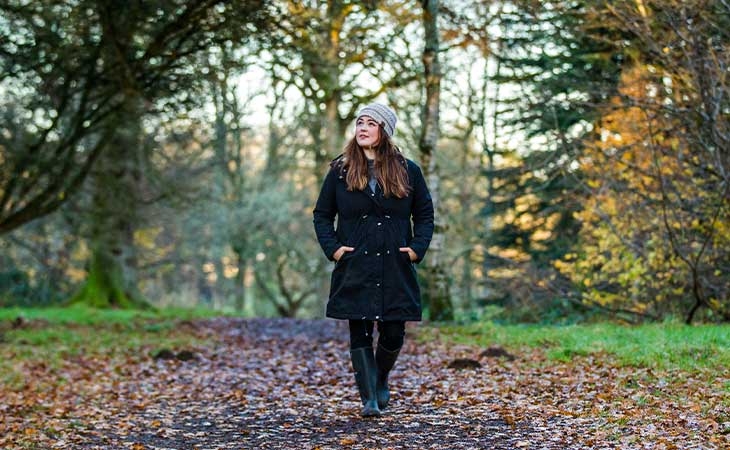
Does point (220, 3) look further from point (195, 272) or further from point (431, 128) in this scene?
point (195, 272)

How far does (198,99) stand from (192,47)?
94.6 inches

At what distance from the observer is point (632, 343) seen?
9250 mm

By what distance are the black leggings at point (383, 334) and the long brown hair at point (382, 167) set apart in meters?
1.00

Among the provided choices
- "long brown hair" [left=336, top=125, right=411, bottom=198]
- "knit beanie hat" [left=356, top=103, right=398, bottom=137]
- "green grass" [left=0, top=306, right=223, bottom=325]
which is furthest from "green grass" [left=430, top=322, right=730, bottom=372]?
"green grass" [left=0, top=306, right=223, bottom=325]

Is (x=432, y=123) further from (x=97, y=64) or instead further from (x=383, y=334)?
(x=383, y=334)

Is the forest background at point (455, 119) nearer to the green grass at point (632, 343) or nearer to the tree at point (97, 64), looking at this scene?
the tree at point (97, 64)

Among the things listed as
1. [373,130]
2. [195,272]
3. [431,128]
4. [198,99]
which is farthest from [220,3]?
[195,272]

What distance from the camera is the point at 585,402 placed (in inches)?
263

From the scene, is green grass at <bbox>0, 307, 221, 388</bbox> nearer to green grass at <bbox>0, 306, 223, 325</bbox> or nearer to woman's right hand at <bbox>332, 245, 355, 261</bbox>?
green grass at <bbox>0, 306, 223, 325</bbox>

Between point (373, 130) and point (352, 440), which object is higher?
point (373, 130)

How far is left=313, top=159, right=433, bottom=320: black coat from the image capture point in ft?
20.8

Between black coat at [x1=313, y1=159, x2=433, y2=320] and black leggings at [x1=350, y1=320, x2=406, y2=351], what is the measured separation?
0.72 ft

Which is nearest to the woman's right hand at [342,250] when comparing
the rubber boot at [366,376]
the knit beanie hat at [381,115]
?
the rubber boot at [366,376]

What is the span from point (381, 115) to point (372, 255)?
3.50 feet
